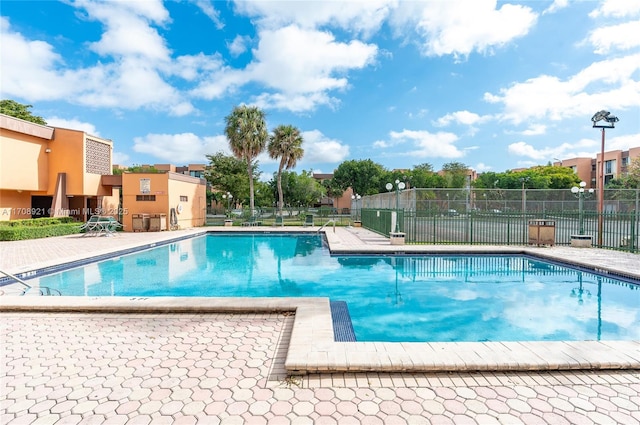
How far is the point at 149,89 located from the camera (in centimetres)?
1343

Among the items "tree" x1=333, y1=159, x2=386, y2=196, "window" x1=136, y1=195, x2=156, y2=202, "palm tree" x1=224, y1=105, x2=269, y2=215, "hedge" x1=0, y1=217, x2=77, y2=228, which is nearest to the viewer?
"hedge" x1=0, y1=217, x2=77, y2=228

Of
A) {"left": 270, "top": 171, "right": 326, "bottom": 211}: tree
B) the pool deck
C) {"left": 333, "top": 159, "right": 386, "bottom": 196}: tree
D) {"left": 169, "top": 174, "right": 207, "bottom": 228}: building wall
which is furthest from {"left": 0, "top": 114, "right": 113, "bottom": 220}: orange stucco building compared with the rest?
{"left": 333, "top": 159, "right": 386, "bottom": 196}: tree

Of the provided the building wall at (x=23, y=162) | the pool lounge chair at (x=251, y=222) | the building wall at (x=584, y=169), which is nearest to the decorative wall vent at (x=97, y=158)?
the building wall at (x=23, y=162)

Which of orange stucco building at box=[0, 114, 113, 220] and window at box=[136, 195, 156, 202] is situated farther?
window at box=[136, 195, 156, 202]

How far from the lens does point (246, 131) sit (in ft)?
70.0

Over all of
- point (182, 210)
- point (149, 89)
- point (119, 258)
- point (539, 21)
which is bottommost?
point (119, 258)

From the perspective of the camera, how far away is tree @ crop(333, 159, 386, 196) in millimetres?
43963

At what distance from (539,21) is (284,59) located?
27.7 ft

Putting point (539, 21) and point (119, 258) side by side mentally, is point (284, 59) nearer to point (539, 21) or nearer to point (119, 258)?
point (539, 21)

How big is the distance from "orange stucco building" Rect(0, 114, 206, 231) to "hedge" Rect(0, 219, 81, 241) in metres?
2.53

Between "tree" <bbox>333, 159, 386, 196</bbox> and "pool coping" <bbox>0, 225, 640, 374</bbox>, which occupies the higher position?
"tree" <bbox>333, 159, 386, 196</bbox>

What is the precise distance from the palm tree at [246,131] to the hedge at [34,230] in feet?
32.1

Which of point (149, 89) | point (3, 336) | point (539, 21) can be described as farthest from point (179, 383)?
point (149, 89)

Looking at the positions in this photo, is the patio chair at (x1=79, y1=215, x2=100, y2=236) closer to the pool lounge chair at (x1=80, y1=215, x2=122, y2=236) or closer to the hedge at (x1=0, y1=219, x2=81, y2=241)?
the pool lounge chair at (x1=80, y1=215, x2=122, y2=236)
